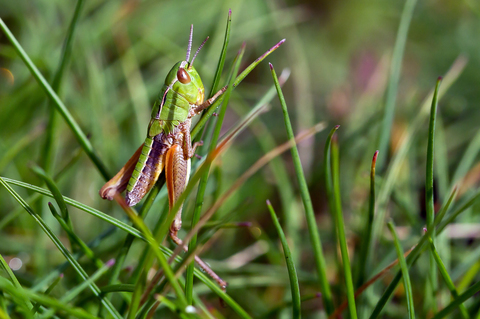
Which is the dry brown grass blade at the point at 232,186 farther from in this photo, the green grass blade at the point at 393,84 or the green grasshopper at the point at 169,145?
the green grass blade at the point at 393,84

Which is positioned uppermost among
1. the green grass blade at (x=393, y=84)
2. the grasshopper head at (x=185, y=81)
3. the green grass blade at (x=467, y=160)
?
the grasshopper head at (x=185, y=81)

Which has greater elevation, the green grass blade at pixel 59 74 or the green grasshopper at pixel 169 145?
the green grass blade at pixel 59 74

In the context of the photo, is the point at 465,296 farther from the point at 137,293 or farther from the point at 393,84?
the point at 393,84

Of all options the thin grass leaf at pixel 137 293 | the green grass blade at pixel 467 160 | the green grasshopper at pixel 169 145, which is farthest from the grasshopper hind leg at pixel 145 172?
the green grass blade at pixel 467 160

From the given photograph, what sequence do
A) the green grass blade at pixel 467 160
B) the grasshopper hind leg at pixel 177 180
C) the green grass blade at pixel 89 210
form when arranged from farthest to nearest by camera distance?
the green grass blade at pixel 467 160 < the grasshopper hind leg at pixel 177 180 < the green grass blade at pixel 89 210

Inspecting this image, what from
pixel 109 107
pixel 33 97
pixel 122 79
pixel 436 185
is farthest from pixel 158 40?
pixel 436 185

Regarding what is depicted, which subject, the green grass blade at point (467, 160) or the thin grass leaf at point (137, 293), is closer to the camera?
the thin grass leaf at point (137, 293)

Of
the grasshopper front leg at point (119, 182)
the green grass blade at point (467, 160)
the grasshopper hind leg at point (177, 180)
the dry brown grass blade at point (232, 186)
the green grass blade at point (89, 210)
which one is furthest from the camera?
the green grass blade at point (467, 160)

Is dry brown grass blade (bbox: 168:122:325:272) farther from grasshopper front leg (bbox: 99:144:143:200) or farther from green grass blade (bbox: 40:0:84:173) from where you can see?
green grass blade (bbox: 40:0:84:173)

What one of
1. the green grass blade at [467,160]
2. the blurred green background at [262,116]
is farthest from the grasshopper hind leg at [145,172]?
the green grass blade at [467,160]
